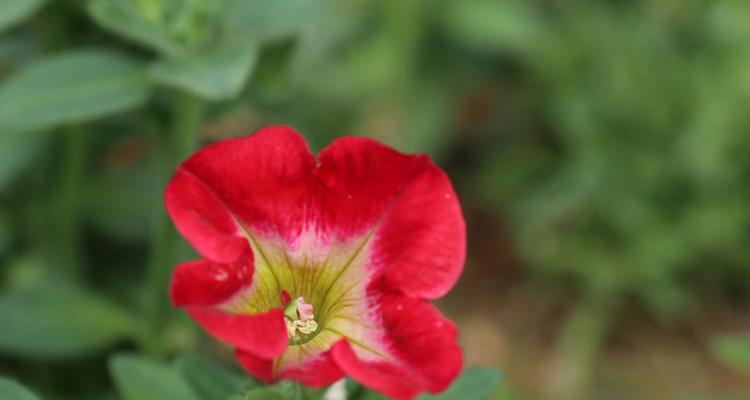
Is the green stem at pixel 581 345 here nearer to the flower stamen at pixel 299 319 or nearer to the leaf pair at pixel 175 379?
the leaf pair at pixel 175 379

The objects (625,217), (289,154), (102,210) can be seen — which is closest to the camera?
(289,154)

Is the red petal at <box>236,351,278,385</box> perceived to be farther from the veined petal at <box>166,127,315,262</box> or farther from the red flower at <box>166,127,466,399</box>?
the veined petal at <box>166,127,315,262</box>

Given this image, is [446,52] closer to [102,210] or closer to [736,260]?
[736,260]

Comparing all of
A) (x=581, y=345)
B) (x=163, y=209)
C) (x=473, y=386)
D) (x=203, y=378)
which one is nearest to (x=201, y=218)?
(x=203, y=378)

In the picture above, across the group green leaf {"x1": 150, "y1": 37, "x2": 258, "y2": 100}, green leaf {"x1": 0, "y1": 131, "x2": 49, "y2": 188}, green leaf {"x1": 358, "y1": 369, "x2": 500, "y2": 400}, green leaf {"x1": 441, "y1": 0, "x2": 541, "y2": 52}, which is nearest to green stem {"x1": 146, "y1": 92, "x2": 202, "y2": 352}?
green leaf {"x1": 150, "y1": 37, "x2": 258, "y2": 100}

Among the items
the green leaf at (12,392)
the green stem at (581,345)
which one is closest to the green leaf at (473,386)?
the green leaf at (12,392)

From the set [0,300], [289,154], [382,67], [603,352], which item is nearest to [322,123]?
[382,67]
